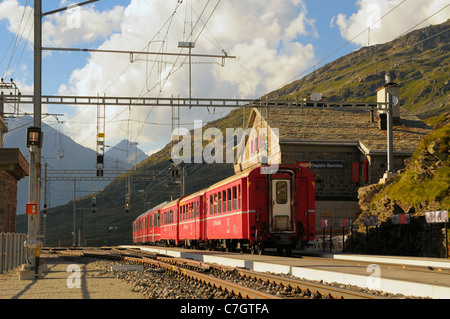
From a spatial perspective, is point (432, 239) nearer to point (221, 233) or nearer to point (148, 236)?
point (221, 233)

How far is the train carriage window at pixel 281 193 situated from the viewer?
22.4 m

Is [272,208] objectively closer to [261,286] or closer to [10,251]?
[10,251]

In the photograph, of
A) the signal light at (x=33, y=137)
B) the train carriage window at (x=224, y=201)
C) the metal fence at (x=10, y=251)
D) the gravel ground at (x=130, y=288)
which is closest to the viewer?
the gravel ground at (x=130, y=288)

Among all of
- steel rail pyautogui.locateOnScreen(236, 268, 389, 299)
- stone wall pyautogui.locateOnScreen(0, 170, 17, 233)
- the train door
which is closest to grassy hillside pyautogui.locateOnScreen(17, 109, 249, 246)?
stone wall pyautogui.locateOnScreen(0, 170, 17, 233)

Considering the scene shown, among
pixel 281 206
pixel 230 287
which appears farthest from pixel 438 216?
pixel 230 287

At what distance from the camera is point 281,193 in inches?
886

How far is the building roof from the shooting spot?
43.1 meters

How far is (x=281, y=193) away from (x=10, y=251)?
31.8ft

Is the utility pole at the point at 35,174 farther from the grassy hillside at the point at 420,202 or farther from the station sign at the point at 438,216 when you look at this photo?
the grassy hillside at the point at 420,202

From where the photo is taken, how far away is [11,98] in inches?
1215

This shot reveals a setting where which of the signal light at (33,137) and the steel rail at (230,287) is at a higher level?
the signal light at (33,137)

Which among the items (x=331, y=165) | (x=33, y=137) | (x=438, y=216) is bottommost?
(x=438, y=216)

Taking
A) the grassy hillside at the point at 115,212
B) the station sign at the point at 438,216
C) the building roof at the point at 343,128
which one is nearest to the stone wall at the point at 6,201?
the station sign at the point at 438,216
